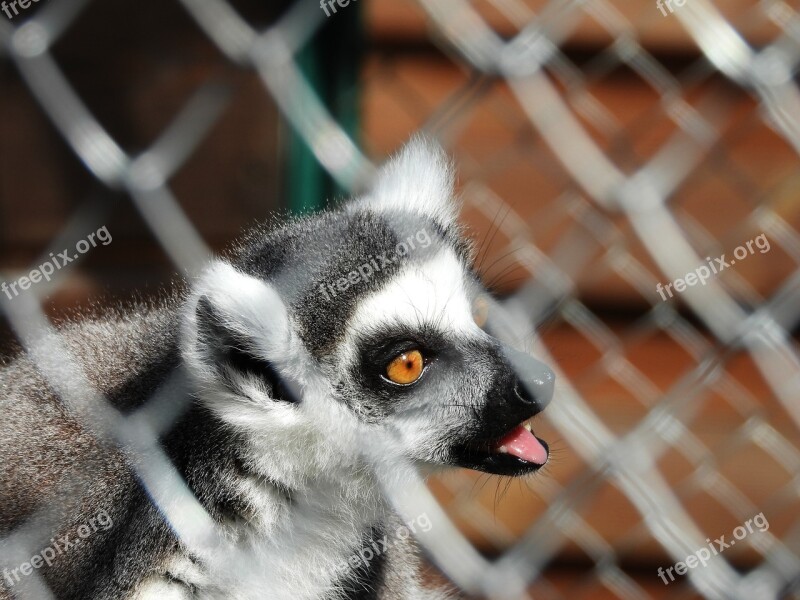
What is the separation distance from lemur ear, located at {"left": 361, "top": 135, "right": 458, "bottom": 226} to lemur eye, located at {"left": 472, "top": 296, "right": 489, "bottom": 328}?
0.83ft

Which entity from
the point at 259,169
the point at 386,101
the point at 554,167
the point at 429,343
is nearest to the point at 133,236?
the point at 259,169

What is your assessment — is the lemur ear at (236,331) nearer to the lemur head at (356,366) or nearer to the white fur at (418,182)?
the lemur head at (356,366)

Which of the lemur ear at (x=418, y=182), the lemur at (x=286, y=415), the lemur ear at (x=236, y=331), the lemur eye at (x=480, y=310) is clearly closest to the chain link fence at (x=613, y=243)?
the lemur ear at (x=418, y=182)

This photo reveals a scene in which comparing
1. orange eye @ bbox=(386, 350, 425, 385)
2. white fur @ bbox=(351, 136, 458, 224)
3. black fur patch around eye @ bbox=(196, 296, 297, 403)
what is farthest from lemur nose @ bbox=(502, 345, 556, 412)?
white fur @ bbox=(351, 136, 458, 224)

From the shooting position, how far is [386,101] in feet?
7.44

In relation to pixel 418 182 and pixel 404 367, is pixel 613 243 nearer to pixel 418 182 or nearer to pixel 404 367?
pixel 418 182

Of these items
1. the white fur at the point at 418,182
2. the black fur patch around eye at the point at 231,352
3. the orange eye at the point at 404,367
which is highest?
the white fur at the point at 418,182

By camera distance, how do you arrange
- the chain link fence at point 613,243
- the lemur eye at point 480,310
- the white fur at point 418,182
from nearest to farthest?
the lemur eye at point 480,310
the white fur at point 418,182
the chain link fence at point 613,243

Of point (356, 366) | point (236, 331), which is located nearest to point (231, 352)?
point (236, 331)

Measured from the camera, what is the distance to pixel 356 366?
142cm

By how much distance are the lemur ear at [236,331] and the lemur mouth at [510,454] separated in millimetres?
317

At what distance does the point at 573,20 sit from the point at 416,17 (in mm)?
389

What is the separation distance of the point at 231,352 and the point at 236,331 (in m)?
0.05

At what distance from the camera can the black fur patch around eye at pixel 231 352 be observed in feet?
4.35
